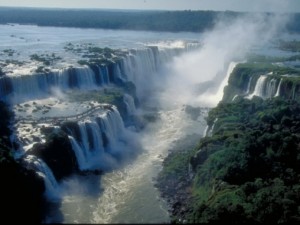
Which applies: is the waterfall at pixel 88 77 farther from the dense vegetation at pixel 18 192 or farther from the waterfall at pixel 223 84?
the dense vegetation at pixel 18 192

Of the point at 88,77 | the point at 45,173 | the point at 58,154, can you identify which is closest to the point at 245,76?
the point at 88,77

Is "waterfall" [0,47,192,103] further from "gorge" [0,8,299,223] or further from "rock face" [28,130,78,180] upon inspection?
"rock face" [28,130,78,180]

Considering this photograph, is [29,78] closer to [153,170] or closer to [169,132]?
[169,132]

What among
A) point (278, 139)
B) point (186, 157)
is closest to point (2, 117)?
→ point (186, 157)

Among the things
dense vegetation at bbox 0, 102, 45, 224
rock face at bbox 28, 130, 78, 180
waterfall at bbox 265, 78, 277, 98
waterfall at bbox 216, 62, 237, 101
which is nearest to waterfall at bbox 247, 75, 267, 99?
waterfall at bbox 265, 78, 277, 98

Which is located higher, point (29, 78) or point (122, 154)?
point (29, 78)

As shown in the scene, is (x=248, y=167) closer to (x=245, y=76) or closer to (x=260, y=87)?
(x=260, y=87)
